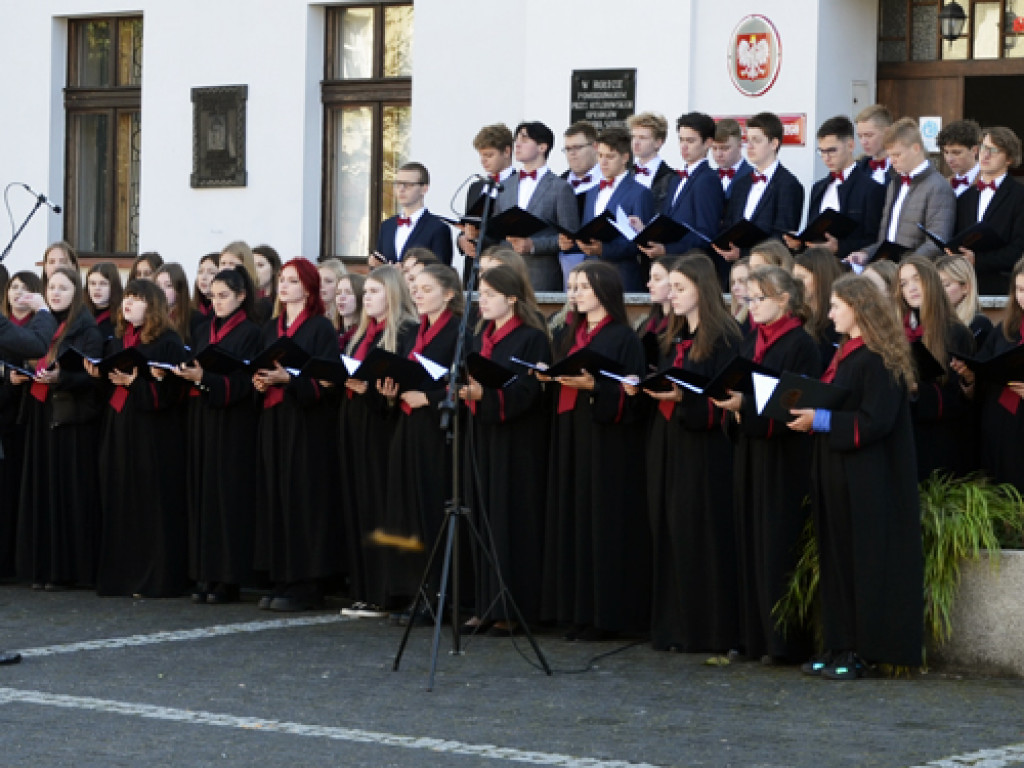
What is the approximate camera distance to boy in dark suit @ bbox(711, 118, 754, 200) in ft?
41.3

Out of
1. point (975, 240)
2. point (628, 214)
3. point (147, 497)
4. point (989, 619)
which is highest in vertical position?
point (628, 214)

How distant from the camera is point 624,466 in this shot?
1014 cm

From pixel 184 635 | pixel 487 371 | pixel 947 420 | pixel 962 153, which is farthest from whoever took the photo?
pixel 962 153

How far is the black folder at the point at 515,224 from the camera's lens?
37.8 ft

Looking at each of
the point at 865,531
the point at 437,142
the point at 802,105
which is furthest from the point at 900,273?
the point at 437,142

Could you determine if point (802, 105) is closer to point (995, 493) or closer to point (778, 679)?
point (995, 493)

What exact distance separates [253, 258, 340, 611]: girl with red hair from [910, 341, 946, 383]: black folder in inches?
133

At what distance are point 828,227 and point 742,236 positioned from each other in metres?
0.47

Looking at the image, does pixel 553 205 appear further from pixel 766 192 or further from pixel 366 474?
pixel 366 474

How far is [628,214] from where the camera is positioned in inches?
489

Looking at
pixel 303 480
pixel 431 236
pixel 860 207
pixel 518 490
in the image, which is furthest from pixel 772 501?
pixel 431 236

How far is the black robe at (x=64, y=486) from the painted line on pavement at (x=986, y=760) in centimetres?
643

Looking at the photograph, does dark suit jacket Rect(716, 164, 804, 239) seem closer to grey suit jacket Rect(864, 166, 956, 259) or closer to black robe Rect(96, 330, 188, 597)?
grey suit jacket Rect(864, 166, 956, 259)

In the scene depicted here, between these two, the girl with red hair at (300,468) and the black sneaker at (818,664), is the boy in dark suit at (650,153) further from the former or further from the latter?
the black sneaker at (818,664)
